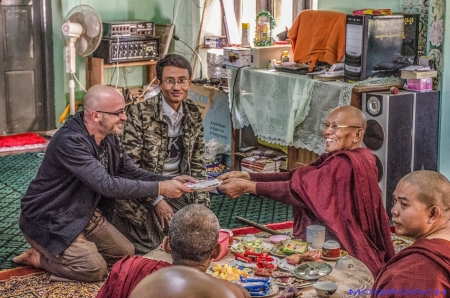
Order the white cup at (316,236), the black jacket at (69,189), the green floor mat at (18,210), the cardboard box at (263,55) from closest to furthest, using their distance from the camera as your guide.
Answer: the white cup at (316,236)
the black jacket at (69,189)
the green floor mat at (18,210)
the cardboard box at (263,55)

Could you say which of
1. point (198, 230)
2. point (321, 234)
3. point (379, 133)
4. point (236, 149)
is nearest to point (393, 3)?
point (379, 133)

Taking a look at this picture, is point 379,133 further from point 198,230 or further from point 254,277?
point 198,230

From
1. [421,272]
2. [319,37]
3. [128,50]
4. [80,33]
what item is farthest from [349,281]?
[128,50]

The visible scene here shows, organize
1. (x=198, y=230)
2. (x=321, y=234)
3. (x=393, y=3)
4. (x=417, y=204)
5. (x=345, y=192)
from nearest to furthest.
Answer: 1. (x=198, y=230)
2. (x=417, y=204)
3. (x=321, y=234)
4. (x=345, y=192)
5. (x=393, y=3)

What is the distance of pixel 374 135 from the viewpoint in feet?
18.5

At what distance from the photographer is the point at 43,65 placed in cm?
843

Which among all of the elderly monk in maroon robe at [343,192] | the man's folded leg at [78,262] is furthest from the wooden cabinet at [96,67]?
the elderly monk in maroon robe at [343,192]

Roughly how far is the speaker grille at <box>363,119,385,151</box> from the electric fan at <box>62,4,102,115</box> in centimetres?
332

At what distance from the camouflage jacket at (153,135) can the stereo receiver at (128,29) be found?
357 cm

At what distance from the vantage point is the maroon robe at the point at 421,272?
2598 mm

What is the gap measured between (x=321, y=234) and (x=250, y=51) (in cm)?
343

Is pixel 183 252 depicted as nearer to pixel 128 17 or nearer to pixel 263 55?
pixel 263 55

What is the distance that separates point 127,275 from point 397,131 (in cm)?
334

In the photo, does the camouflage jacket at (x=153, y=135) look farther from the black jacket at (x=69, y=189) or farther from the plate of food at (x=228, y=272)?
the plate of food at (x=228, y=272)
